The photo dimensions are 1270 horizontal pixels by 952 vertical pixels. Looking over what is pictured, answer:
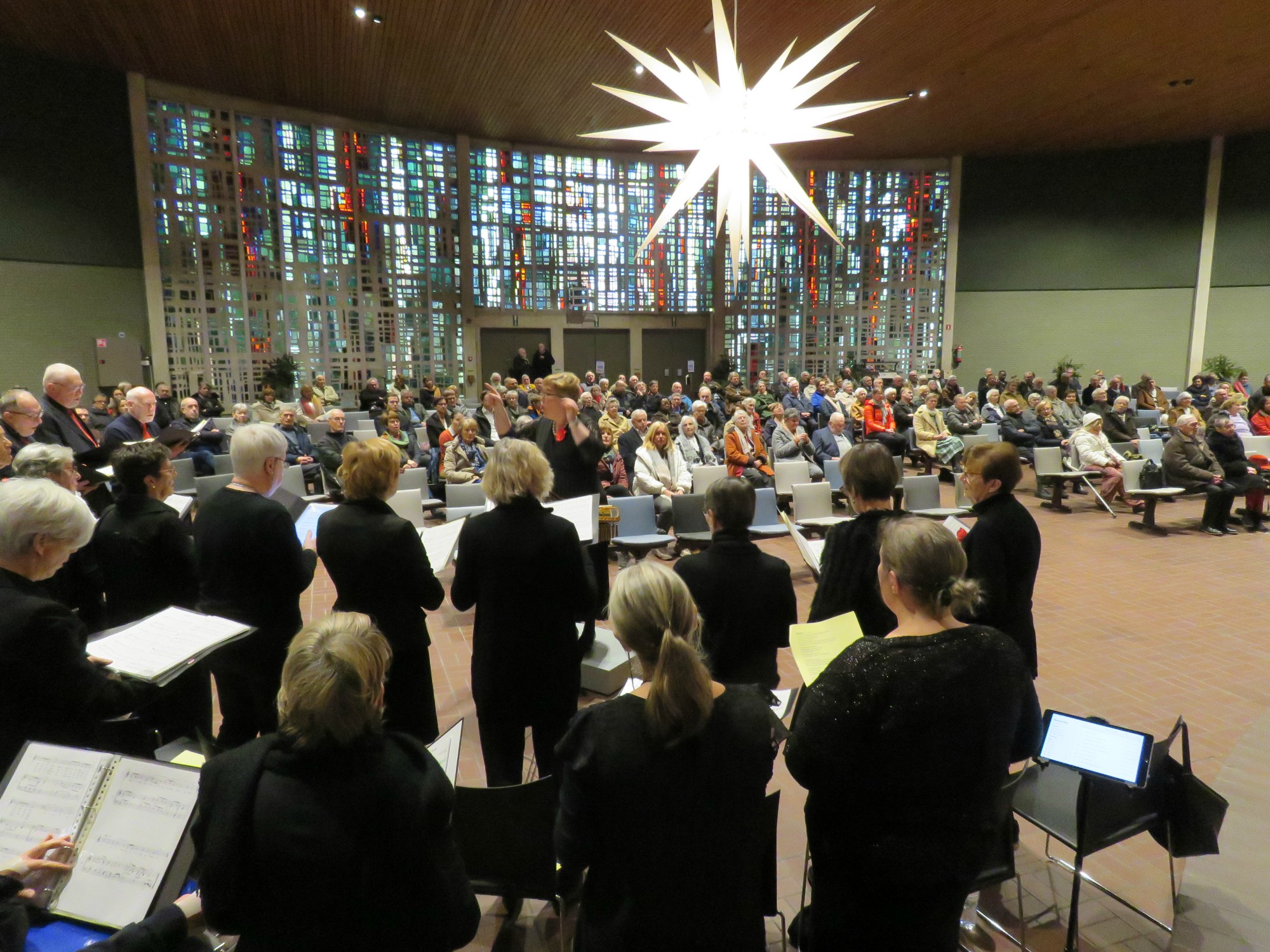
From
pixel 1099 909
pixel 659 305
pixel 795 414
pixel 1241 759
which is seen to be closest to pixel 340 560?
pixel 1099 909

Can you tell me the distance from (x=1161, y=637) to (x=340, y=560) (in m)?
5.27

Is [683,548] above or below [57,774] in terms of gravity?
below

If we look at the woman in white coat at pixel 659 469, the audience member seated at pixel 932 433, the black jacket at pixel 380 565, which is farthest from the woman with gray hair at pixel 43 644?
the audience member seated at pixel 932 433

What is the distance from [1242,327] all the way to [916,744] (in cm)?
2226

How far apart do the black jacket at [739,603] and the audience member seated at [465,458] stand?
5505 millimetres

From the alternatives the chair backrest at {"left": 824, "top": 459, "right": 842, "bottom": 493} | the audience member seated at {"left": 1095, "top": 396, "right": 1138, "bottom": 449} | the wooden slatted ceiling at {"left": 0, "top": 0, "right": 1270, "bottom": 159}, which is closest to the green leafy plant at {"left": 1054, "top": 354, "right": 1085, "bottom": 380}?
the wooden slatted ceiling at {"left": 0, "top": 0, "right": 1270, "bottom": 159}

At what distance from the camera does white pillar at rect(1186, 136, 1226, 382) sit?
1797cm

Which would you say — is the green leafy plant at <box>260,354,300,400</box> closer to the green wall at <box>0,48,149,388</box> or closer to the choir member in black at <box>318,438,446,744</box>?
the green wall at <box>0,48,149,388</box>

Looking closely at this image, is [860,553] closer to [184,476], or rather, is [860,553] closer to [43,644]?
[43,644]

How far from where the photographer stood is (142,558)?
113 inches

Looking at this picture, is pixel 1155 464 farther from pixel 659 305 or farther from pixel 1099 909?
pixel 659 305

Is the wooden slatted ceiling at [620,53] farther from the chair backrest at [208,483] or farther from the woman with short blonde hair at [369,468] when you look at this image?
the woman with short blonde hair at [369,468]

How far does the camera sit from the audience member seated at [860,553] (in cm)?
261

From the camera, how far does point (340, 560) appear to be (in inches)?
106
